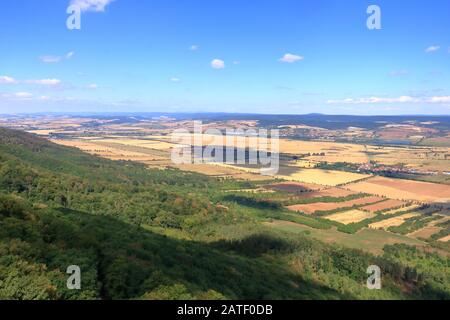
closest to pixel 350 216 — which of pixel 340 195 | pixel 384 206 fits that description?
pixel 384 206

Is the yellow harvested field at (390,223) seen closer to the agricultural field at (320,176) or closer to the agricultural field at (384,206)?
the agricultural field at (384,206)

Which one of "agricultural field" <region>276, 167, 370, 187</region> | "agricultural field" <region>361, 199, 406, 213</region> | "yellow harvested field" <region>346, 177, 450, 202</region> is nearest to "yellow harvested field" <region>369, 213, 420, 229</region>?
"agricultural field" <region>361, 199, 406, 213</region>

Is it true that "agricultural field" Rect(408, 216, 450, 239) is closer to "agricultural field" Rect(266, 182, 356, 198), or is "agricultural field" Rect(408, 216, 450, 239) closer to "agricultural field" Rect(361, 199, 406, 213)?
"agricultural field" Rect(361, 199, 406, 213)

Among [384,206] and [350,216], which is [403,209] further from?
[350,216]

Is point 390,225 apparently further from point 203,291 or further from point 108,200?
point 203,291

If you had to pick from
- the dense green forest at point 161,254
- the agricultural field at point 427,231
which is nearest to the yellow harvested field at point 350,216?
the agricultural field at point 427,231

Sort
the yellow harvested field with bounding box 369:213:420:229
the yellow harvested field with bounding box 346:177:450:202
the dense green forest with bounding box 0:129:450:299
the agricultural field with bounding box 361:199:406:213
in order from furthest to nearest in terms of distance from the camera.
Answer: the yellow harvested field with bounding box 346:177:450:202, the agricultural field with bounding box 361:199:406:213, the yellow harvested field with bounding box 369:213:420:229, the dense green forest with bounding box 0:129:450:299
